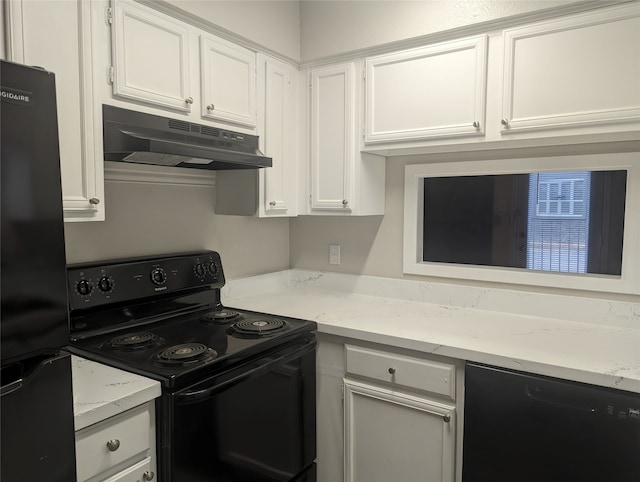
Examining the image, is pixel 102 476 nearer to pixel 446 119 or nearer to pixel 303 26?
pixel 446 119

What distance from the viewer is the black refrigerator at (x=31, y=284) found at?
861 millimetres

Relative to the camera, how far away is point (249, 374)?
5.47 ft

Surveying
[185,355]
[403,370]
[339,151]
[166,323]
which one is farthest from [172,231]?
[403,370]

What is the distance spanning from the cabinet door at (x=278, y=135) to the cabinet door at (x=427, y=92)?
0.43m

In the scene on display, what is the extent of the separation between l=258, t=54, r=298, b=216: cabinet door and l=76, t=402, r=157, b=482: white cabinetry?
118cm

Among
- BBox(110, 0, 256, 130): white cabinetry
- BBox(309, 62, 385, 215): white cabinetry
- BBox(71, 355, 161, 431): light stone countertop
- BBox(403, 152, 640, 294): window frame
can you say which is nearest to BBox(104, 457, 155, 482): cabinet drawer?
BBox(71, 355, 161, 431): light stone countertop

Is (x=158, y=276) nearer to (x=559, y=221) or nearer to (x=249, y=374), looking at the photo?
(x=249, y=374)

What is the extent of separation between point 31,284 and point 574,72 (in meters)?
1.94

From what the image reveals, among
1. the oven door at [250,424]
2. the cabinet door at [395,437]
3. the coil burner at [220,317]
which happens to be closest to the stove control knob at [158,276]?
the coil burner at [220,317]

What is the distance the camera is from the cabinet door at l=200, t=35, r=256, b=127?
1.98m

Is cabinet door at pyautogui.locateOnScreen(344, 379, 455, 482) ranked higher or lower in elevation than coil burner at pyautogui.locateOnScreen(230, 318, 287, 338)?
lower

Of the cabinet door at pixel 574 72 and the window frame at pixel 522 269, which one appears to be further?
the window frame at pixel 522 269

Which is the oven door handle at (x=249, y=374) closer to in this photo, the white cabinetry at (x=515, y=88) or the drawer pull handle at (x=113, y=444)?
the drawer pull handle at (x=113, y=444)

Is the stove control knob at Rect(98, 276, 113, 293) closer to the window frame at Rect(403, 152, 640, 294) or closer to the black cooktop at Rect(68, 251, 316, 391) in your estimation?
the black cooktop at Rect(68, 251, 316, 391)
